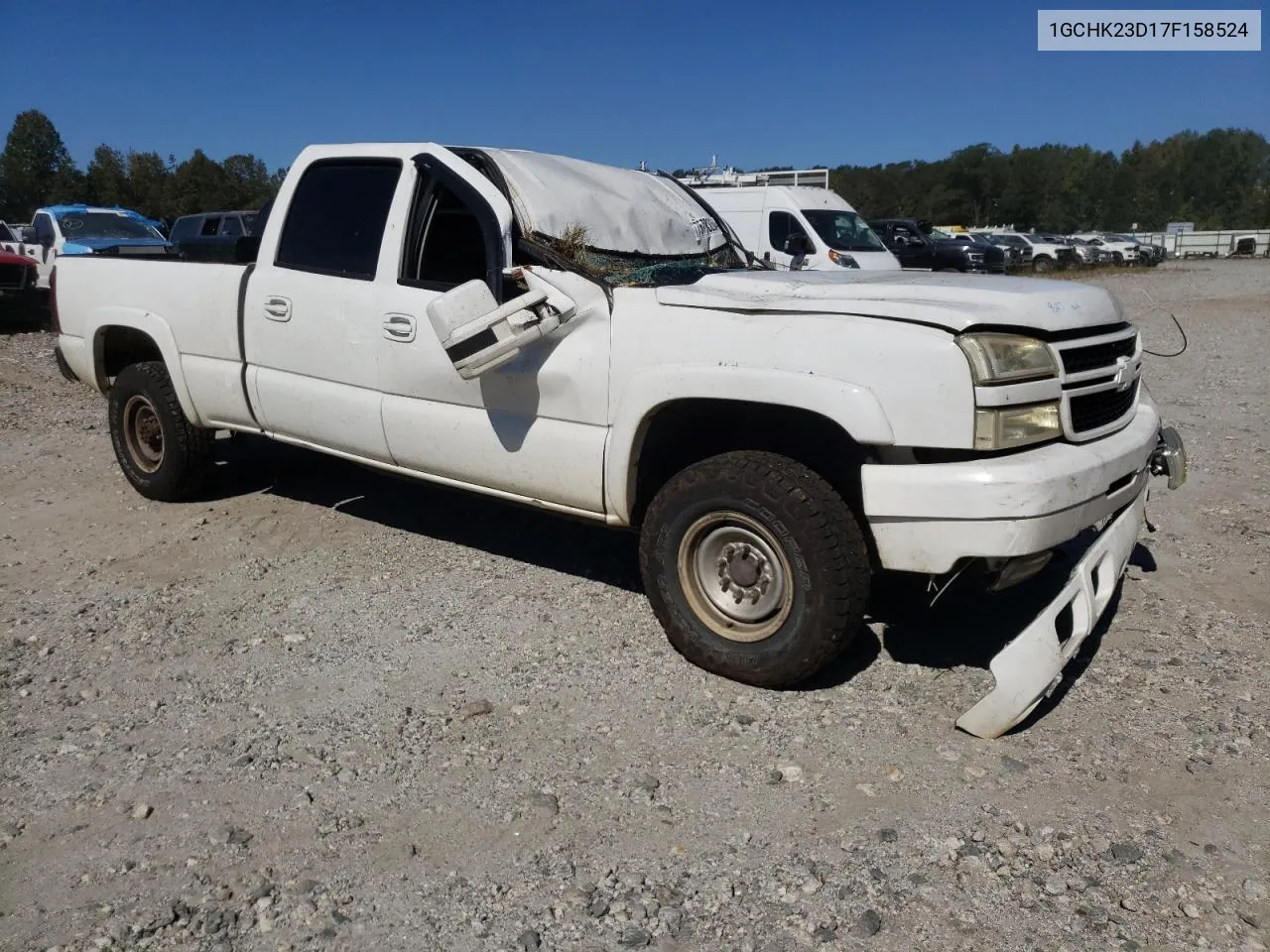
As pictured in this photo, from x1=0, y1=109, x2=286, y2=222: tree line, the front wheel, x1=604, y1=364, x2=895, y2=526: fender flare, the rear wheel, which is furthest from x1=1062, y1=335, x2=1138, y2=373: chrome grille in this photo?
x1=0, y1=109, x2=286, y2=222: tree line

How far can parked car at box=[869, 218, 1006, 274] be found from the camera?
24938 mm

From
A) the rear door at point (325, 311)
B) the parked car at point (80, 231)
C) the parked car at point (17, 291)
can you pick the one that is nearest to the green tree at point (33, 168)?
the parked car at point (80, 231)

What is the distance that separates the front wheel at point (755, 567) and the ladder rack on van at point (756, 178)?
646 inches

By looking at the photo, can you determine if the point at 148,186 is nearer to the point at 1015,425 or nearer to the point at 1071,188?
the point at 1015,425

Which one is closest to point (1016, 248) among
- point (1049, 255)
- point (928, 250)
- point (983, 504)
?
point (1049, 255)

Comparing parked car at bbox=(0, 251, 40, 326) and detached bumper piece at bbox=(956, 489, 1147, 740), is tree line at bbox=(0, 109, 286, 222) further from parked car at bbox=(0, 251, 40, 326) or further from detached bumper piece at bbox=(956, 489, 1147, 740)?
detached bumper piece at bbox=(956, 489, 1147, 740)

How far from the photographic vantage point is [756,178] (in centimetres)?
1945

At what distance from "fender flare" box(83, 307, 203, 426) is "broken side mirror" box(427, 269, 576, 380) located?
228 centimetres

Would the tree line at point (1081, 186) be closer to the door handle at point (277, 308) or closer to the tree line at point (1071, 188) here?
the tree line at point (1071, 188)

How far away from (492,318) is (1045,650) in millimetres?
2180

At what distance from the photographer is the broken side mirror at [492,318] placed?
12.6ft

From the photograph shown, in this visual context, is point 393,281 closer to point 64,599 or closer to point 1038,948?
point 64,599

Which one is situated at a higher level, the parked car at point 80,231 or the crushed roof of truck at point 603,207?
the parked car at point 80,231

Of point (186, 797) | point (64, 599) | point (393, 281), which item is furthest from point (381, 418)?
point (186, 797)
